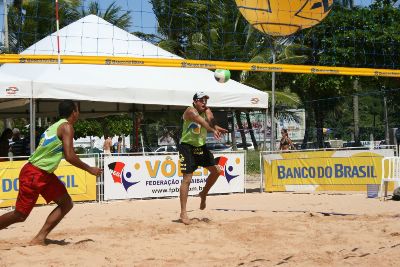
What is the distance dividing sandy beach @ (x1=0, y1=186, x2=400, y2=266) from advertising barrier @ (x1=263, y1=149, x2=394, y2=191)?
2.05 m

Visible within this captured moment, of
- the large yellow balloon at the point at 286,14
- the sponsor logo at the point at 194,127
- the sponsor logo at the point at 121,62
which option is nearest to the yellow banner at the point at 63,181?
the sponsor logo at the point at 121,62

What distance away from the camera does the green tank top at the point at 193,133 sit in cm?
691

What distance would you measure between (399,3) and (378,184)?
12.8m

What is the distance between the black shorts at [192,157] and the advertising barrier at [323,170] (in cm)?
459

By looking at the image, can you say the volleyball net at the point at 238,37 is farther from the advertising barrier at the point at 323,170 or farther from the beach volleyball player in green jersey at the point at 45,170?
the beach volleyball player in green jersey at the point at 45,170

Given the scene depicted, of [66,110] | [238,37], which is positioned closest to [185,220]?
[66,110]

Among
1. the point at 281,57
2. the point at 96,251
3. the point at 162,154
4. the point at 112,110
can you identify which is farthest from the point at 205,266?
the point at 281,57

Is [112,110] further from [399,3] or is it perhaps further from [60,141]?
[399,3]

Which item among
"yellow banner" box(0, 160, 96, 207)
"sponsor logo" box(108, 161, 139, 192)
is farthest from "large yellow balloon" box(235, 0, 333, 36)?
"yellow banner" box(0, 160, 96, 207)

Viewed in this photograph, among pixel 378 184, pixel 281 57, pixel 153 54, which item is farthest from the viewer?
pixel 281 57

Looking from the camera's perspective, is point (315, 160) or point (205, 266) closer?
point (205, 266)

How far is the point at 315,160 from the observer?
11.4m

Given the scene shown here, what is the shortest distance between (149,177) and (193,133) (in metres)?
4.02

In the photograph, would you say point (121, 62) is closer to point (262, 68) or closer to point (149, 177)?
point (262, 68)
